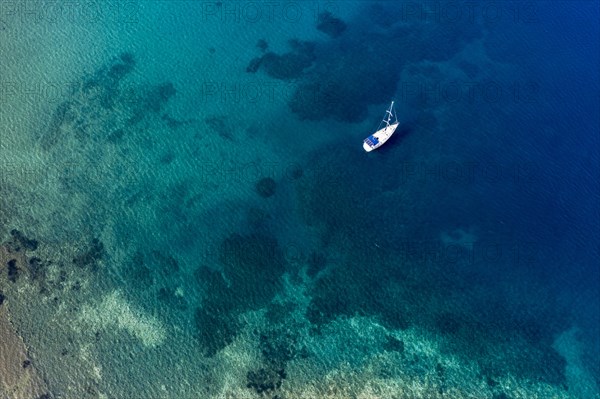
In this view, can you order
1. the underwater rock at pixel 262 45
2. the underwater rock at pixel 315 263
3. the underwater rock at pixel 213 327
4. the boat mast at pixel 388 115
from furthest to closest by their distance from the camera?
the underwater rock at pixel 262 45 < the boat mast at pixel 388 115 < the underwater rock at pixel 315 263 < the underwater rock at pixel 213 327

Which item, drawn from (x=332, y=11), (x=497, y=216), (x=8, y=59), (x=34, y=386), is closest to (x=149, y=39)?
(x=8, y=59)

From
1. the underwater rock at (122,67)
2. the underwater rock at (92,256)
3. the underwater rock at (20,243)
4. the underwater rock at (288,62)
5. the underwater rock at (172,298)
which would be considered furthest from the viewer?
the underwater rock at (288,62)

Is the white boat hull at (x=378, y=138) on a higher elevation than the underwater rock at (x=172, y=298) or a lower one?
higher

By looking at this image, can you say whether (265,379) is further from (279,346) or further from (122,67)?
(122,67)

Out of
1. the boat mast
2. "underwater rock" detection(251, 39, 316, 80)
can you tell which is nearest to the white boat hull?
the boat mast

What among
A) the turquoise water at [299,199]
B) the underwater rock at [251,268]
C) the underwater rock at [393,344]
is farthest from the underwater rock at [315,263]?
the underwater rock at [393,344]

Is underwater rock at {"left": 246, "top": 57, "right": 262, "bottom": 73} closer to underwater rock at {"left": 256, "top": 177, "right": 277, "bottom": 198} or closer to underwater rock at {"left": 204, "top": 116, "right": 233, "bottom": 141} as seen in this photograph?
underwater rock at {"left": 204, "top": 116, "right": 233, "bottom": 141}

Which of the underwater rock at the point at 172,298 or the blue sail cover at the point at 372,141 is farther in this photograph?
the blue sail cover at the point at 372,141

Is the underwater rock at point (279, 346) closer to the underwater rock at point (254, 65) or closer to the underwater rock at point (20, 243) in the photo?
the underwater rock at point (20, 243)
